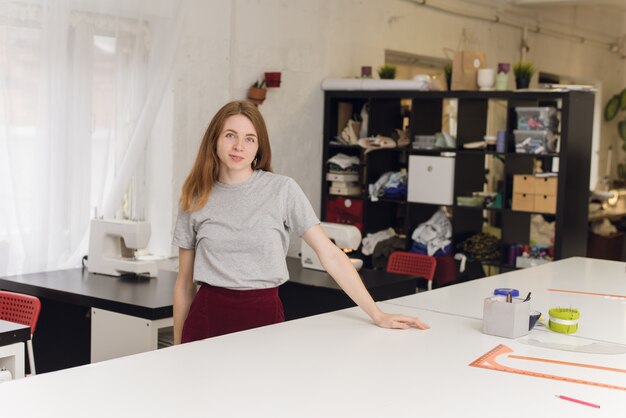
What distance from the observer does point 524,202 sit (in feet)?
19.9

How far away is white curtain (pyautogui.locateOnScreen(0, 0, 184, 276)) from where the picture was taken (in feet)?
15.3

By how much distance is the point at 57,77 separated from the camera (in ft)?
15.8

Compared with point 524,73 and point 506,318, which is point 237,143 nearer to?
point 506,318

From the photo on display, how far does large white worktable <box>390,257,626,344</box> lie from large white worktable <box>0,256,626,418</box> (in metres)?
0.40

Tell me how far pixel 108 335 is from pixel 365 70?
3445mm

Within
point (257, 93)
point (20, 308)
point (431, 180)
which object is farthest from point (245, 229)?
point (431, 180)

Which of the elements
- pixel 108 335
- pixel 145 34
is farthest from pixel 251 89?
pixel 108 335

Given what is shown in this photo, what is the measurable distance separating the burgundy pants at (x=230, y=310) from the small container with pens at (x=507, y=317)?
0.72m

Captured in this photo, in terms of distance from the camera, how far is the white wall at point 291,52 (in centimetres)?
572

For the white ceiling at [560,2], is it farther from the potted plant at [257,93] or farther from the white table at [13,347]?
the white table at [13,347]

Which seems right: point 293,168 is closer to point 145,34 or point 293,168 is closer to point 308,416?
point 145,34

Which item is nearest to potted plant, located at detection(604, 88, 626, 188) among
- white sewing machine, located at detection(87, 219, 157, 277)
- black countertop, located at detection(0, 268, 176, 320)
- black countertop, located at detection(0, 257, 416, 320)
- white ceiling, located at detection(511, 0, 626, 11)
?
white ceiling, located at detection(511, 0, 626, 11)

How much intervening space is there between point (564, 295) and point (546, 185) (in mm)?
2521

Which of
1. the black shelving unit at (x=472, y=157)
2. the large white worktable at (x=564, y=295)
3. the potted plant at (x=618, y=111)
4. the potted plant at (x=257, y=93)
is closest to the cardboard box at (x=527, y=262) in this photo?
the black shelving unit at (x=472, y=157)
